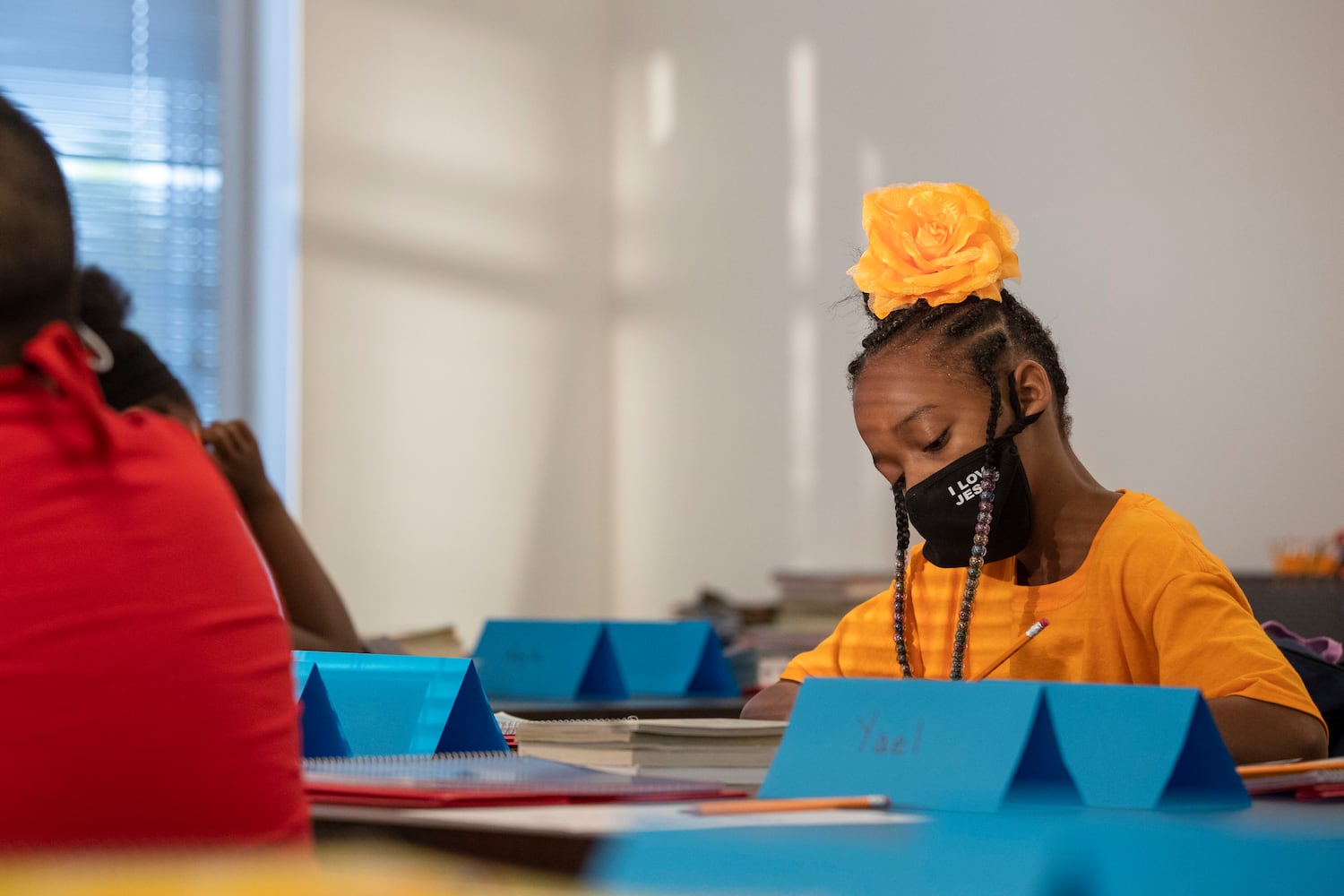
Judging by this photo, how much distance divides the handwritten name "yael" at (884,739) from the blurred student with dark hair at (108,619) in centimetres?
38

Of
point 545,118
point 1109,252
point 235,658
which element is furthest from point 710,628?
point 545,118

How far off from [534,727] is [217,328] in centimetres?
315

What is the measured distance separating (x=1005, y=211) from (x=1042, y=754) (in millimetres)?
2608

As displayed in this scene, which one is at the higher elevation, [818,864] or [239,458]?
[818,864]

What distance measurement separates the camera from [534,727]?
4.51ft

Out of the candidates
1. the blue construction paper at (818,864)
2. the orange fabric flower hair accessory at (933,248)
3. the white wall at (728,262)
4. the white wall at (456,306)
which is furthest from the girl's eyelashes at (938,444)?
the white wall at (456,306)

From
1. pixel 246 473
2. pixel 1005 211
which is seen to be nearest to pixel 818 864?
pixel 246 473

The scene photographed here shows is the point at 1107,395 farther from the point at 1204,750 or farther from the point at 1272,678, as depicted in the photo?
the point at 1204,750

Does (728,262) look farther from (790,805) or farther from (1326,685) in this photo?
(790,805)

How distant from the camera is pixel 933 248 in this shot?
169cm

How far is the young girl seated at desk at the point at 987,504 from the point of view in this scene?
156cm

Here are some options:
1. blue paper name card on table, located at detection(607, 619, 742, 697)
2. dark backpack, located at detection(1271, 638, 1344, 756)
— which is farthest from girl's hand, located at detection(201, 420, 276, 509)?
dark backpack, located at detection(1271, 638, 1344, 756)

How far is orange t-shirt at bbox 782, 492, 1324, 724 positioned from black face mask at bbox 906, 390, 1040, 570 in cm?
7

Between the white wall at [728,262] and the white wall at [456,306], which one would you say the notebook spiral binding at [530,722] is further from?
the white wall at [456,306]
